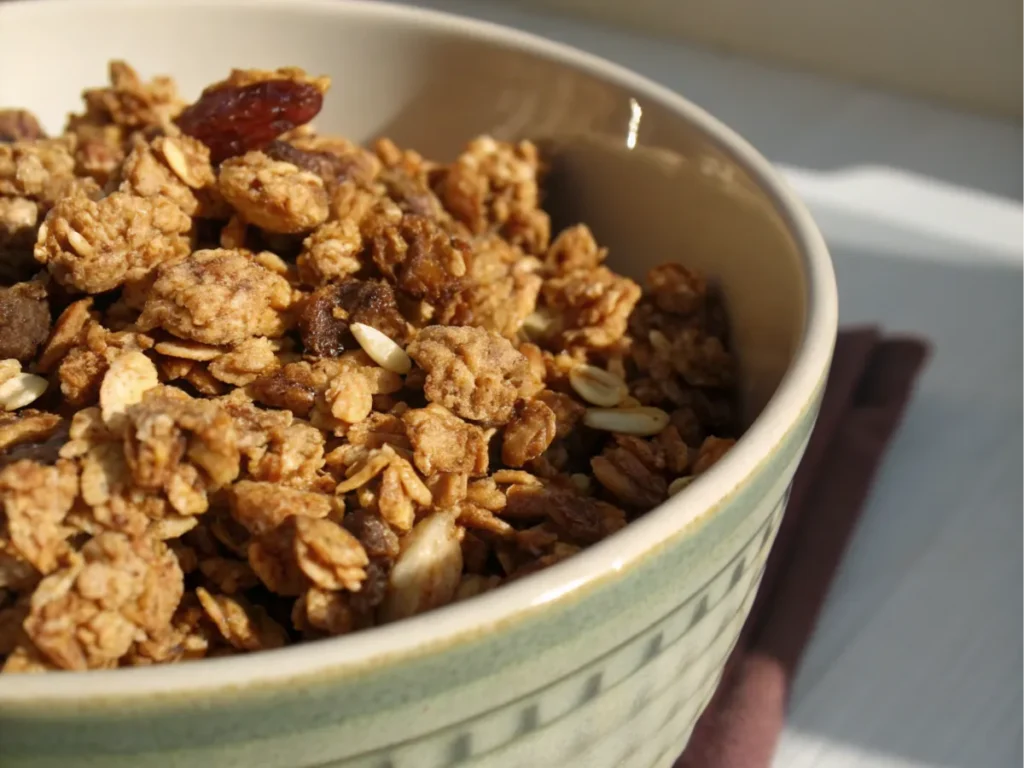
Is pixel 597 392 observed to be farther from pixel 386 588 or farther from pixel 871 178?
pixel 871 178

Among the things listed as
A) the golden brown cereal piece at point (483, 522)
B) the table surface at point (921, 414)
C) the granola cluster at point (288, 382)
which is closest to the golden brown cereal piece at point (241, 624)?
the granola cluster at point (288, 382)

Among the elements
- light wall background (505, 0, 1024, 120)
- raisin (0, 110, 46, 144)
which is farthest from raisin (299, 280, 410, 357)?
light wall background (505, 0, 1024, 120)

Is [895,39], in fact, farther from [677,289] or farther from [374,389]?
[374,389]

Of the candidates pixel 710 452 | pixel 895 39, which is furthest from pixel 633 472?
pixel 895 39

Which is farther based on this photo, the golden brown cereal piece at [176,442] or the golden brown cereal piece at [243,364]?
the golden brown cereal piece at [243,364]

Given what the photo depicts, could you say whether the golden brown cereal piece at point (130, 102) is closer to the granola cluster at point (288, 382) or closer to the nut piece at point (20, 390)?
the granola cluster at point (288, 382)

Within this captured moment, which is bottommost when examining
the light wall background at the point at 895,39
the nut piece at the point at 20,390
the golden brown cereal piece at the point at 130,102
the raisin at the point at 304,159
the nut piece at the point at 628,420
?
the light wall background at the point at 895,39
